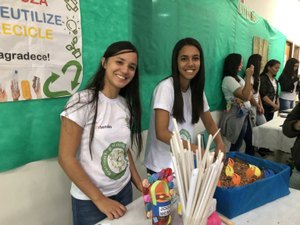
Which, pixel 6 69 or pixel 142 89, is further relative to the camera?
pixel 142 89

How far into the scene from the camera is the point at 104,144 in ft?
3.29

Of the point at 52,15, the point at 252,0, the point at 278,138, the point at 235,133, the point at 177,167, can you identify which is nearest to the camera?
the point at 177,167

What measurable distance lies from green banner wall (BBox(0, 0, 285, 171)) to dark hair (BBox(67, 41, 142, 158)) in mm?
305

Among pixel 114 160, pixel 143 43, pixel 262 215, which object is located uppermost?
pixel 143 43

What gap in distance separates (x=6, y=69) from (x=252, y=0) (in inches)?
162

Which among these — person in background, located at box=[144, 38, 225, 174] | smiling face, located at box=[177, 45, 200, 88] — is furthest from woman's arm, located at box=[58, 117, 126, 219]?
smiling face, located at box=[177, 45, 200, 88]

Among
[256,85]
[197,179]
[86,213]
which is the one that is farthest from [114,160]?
[256,85]

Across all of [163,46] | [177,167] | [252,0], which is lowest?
[177,167]

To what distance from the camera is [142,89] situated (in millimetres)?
1877

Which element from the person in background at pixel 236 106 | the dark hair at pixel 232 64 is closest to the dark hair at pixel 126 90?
the person in background at pixel 236 106

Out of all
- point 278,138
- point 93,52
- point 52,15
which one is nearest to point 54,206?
point 93,52

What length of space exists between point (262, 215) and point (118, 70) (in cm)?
77

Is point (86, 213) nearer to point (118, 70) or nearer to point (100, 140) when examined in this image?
point (100, 140)

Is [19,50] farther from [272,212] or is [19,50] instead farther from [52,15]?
[272,212]
